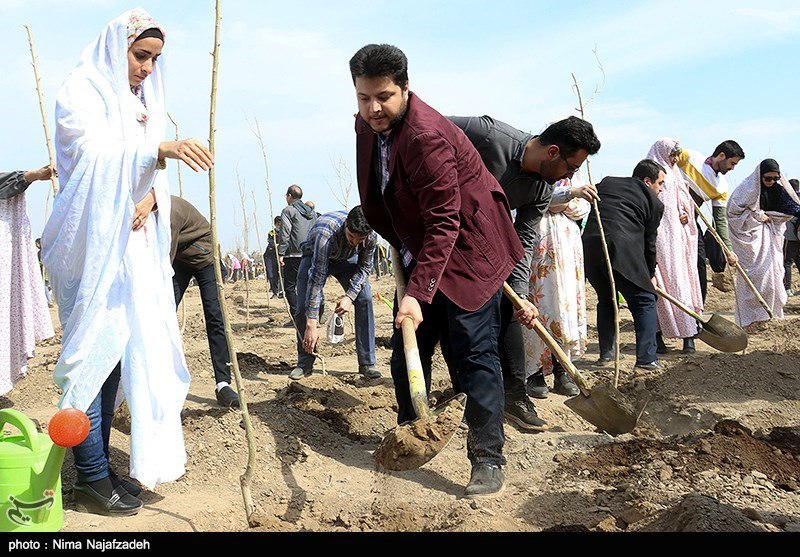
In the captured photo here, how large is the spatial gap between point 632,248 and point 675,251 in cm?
106

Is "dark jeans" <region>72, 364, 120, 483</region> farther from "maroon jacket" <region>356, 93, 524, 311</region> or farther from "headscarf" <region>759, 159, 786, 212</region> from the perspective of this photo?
"headscarf" <region>759, 159, 786, 212</region>

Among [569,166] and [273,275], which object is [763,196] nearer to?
[569,166]

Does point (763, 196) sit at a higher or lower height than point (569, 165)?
lower

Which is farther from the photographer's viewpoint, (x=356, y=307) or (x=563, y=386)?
(x=356, y=307)

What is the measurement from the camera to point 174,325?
3.09m

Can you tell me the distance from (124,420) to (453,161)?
2269mm

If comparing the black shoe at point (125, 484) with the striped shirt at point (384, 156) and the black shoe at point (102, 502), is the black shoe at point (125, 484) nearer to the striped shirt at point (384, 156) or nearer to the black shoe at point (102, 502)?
the black shoe at point (102, 502)

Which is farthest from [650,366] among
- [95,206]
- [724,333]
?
A: [95,206]

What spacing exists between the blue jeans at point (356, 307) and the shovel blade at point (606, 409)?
92.9 inches

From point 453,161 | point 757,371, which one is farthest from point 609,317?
point 453,161

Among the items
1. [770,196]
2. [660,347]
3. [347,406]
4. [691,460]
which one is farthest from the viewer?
[770,196]

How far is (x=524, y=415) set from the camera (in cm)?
432

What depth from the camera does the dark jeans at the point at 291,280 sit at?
7867mm
